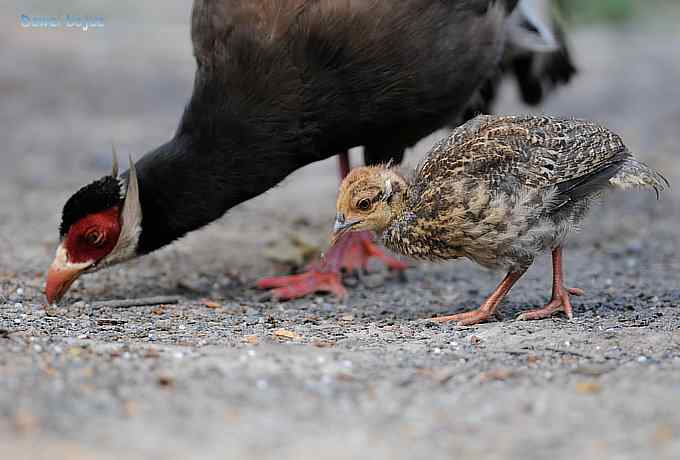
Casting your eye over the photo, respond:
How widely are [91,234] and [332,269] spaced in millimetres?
1577


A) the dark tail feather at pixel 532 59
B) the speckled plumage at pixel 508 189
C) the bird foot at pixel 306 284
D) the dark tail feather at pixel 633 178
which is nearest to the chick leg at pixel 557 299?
the speckled plumage at pixel 508 189

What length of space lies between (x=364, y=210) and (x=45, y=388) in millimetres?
1761

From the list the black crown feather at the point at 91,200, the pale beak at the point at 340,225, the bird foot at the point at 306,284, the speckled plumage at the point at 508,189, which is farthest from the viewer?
the bird foot at the point at 306,284

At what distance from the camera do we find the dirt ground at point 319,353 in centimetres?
253

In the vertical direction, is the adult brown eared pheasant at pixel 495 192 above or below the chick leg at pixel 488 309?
above

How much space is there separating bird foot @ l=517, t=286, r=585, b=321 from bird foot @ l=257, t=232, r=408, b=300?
53.3 inches

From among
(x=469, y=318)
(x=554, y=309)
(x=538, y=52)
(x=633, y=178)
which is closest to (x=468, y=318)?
(x=469, y=318)

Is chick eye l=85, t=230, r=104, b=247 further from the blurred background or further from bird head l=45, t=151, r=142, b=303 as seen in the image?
the blurred background

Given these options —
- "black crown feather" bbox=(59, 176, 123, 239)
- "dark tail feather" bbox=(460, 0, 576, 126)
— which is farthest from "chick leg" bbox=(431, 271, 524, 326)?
"black crown feather" bbox=(59, 176, 123, 239)

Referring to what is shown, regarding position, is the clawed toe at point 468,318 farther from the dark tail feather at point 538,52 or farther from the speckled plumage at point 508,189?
the dark tail feather at point 538,52

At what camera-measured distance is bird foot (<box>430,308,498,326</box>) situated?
13.8ft

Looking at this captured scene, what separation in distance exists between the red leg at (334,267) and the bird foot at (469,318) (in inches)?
45.6

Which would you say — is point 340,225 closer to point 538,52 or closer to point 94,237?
point 94,237

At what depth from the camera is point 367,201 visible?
4105mm
